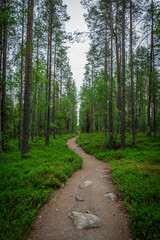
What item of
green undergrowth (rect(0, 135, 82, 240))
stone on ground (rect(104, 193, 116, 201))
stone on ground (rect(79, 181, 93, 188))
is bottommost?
stone on ground (rect(79, 181, 93, 188))

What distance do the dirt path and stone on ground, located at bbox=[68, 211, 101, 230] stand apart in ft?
0.30

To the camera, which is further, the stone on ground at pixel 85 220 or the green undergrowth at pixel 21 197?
the stone on ground at pixel 85 220

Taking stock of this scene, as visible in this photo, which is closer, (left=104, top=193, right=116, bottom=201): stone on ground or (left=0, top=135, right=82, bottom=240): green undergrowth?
(left=0, top=135, right=82, bottom=240): green undergrowth

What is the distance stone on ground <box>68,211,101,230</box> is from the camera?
2.76 metres

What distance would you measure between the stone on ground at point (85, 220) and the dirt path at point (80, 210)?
0.09 m

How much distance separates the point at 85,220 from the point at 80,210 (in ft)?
1.75

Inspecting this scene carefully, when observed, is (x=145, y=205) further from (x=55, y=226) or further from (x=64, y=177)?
(x=64, y=177)

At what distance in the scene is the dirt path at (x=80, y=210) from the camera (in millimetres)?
2539

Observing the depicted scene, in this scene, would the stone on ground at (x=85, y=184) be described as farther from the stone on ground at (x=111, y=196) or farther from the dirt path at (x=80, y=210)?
the stone on ground at (x=111, y=196)

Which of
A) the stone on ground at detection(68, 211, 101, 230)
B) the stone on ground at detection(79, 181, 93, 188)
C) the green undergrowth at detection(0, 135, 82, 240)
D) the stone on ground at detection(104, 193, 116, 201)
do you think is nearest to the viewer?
the green undergrowth at detection(0, 135, 82, 240)

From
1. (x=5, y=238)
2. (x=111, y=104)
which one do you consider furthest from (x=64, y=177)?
(x=111, y=104)

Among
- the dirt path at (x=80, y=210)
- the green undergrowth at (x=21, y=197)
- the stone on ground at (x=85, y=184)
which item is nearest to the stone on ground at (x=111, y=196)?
the dirt path at (x=80, y=210)

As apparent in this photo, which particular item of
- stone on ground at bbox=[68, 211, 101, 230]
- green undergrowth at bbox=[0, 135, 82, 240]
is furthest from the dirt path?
green undergrowth at bbox=[0, 135, 82, 240]

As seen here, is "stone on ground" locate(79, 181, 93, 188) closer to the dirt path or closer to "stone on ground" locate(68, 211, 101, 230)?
the dirt path
